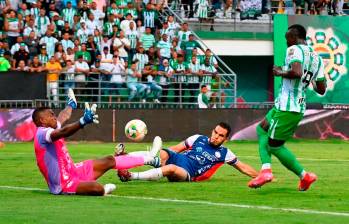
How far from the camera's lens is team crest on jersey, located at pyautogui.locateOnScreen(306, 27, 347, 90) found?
40.8m

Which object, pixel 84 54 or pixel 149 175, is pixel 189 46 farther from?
pixel 149 175

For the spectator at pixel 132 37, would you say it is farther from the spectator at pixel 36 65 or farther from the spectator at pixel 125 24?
the spectator at pixel 36 65

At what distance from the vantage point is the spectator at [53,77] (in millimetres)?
31959

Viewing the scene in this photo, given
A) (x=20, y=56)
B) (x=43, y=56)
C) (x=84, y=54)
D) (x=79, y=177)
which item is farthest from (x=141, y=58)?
(x=79, y=177)

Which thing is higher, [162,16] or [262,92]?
[162,16]

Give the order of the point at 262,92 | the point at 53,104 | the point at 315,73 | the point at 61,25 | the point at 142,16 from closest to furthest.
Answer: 1. the point at 315,73
2. the point at 53,104
3. the point at 61,25
4. the point at 142,16
5. the point at 262,92

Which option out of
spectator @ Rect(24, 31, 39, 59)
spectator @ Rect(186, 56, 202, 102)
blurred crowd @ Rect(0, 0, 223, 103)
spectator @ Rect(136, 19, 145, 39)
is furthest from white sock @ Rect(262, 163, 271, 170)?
spectator @ Rect(136, 19, 145, 39)

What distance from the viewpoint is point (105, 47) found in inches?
1331

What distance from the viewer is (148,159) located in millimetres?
15250

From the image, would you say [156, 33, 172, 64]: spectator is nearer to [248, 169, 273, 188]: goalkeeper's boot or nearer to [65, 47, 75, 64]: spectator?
[65, 47, 75, 64]: spectator

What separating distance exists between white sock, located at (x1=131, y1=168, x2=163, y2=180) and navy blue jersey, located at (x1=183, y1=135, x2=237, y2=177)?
2.22 feet

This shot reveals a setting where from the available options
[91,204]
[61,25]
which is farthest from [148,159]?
[61,25]

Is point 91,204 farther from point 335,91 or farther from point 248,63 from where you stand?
point 248,63

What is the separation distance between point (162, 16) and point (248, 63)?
8.21m
